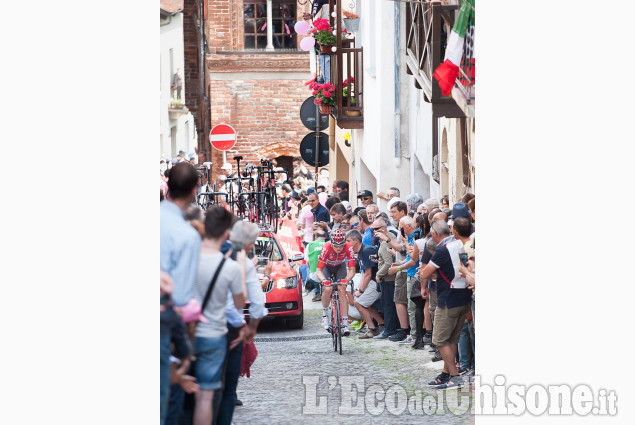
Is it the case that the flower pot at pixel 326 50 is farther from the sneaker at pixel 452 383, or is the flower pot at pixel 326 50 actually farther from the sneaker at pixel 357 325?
the sneaker at pixel 452 383

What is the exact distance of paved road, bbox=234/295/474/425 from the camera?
8375 millimetres

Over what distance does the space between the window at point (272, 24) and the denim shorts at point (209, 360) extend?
78.4 ft

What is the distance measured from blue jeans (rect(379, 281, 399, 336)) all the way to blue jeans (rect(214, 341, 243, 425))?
4619mm

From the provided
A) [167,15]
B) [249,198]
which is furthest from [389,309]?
[167,15]

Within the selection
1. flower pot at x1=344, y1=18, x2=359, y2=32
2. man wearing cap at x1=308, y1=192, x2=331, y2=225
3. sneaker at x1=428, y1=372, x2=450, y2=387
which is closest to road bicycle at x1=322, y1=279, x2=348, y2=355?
sneaker at x1=428, y1=372, x2=450, y2=387

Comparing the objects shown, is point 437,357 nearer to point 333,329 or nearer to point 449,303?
point 449,303

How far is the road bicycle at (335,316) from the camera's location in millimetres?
11273

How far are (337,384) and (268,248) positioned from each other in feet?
8.56

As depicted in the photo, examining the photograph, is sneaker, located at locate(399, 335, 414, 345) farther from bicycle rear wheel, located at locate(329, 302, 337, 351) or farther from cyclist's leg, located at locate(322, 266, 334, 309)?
cyclist's leg, located at locate(322, 266, 334, 309)

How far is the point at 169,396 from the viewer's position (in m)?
6.80

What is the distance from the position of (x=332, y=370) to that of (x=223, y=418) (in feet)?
10.6

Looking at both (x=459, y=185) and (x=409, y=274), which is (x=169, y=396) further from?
(x=459, y=185)
